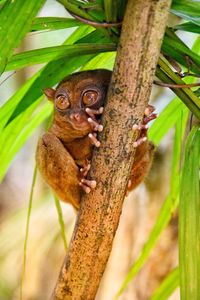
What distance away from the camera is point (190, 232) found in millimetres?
1663

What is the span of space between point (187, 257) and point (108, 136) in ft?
1.26

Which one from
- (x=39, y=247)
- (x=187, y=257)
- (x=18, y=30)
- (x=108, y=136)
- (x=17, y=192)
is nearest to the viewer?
(x=18, y=30)

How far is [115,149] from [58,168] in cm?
67

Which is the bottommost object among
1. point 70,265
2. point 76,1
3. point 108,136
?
point 70,265

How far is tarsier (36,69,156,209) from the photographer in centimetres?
211

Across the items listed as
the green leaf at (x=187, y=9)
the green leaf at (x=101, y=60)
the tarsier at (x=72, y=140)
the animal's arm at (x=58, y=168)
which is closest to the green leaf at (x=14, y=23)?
the green leaf at (x=187, y=9)

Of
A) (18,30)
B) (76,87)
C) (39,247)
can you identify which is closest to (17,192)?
(39,247)

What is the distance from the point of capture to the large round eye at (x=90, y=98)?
211 cm

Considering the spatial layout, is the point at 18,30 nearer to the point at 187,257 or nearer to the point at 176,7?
the point at 176,7

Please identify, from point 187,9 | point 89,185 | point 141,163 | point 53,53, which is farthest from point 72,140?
point 187,9

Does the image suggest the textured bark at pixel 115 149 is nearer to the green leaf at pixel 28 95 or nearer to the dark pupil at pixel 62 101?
the green leaf at pixel 28 95

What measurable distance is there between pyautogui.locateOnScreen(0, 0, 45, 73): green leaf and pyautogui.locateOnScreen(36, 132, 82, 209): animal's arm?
75 cm

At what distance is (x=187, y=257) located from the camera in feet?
5.41

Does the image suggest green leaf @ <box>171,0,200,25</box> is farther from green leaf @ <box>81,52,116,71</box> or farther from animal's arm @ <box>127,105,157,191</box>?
animal's arm @ <box>127,105,157,191</box>
